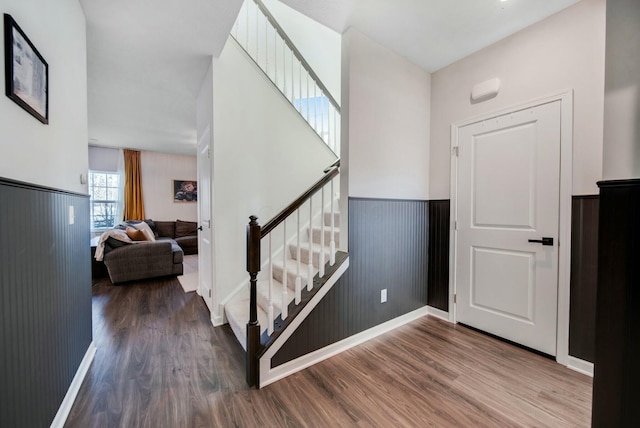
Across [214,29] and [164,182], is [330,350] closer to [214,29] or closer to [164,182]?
[214,29]

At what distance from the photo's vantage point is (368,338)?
85.4 inches

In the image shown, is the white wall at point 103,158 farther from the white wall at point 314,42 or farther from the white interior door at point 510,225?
the white interior door at point 510,225

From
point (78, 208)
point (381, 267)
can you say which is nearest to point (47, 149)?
point (78, 208)

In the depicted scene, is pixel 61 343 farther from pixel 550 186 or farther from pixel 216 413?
pixel 550 186

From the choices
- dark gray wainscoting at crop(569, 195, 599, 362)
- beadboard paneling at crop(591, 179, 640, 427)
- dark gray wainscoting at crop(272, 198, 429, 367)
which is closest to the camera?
beadboard paneling at crop(591, 179, 640, 427)

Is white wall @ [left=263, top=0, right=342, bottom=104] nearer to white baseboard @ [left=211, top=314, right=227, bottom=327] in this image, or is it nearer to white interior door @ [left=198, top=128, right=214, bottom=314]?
white interior door @ [left=198, top=128, right=214, bottom=314]

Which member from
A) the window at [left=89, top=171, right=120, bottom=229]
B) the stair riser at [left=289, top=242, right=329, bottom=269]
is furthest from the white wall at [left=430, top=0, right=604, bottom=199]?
the window at [left=89, top=171, right=120, bottom=229]

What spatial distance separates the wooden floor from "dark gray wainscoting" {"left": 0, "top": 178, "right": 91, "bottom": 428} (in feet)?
1.09

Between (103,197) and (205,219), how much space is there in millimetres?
5341

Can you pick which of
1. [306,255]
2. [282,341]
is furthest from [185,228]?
[282,341]

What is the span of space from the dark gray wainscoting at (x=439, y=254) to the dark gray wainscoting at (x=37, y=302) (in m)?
2.95

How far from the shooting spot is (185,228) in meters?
6.58

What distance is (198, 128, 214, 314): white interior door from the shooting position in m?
2.64

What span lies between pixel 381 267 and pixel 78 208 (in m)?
2.39
